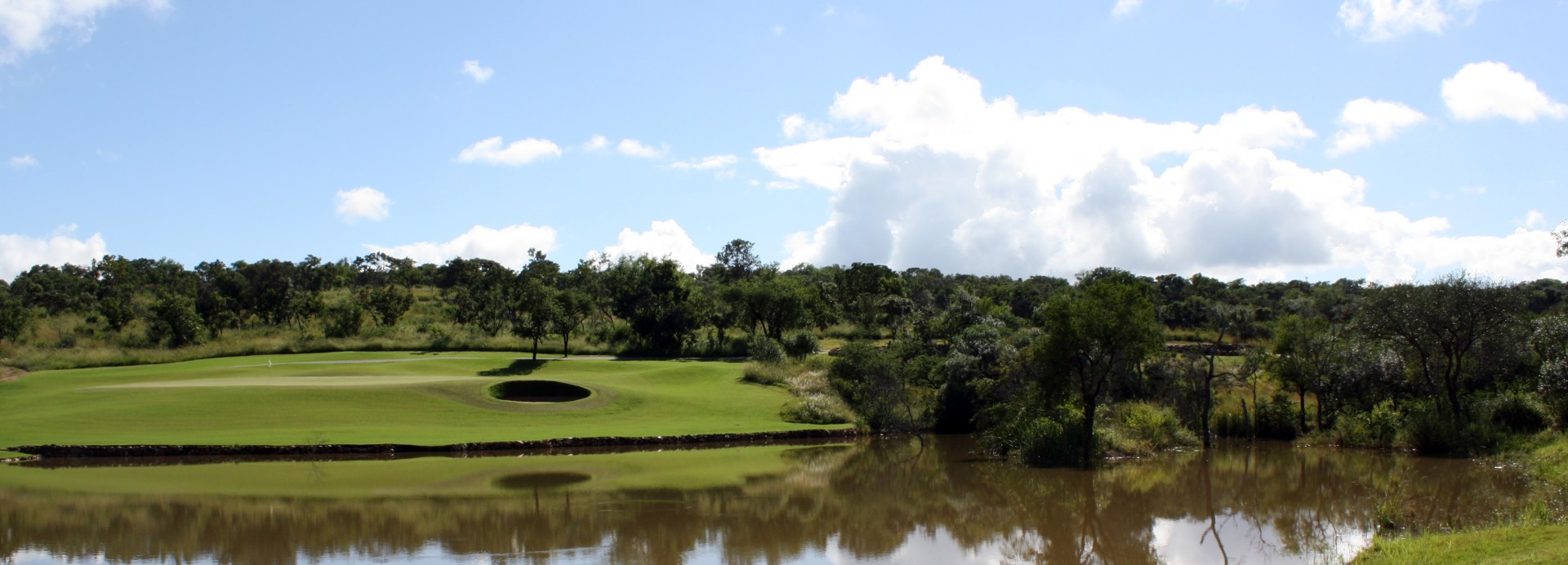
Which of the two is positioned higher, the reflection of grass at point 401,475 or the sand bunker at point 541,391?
the sand bunker at point 541,391

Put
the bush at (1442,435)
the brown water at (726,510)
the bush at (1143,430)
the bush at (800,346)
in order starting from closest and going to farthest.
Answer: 1. the brown water at (726,510)
2. the bush at (1442,435)
3. the bush at (1143,430)
4. the bush at (800,346)

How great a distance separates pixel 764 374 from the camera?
44156 millimetres

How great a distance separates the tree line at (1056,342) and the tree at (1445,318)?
0.06m

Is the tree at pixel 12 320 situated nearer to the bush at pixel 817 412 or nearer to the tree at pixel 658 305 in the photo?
the tree at pixel 658 305

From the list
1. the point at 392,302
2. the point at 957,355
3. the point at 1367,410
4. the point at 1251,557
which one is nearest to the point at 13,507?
the point at 1251,557

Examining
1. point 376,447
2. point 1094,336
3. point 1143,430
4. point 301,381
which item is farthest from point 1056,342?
point 301,381

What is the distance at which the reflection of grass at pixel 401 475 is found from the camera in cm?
2080

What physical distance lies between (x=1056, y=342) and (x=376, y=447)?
20.0 m

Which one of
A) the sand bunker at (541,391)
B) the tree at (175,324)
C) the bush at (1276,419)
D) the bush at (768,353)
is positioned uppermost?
the tree at (175,324)

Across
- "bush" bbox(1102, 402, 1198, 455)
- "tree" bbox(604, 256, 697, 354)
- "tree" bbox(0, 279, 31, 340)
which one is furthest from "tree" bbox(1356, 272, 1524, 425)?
"tree" bbox(0, 279, 31, 340)

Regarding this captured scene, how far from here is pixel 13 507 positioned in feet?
59.8

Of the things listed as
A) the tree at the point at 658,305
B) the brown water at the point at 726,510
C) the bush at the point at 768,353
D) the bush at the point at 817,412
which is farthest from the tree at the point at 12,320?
the bush at the point at 817,412

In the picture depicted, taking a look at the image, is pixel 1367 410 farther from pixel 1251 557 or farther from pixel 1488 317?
pixel 1251 557

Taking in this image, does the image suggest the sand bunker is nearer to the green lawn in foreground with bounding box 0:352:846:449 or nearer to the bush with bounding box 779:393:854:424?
the green lawn in foreground with bounding box 0:352:846:449
